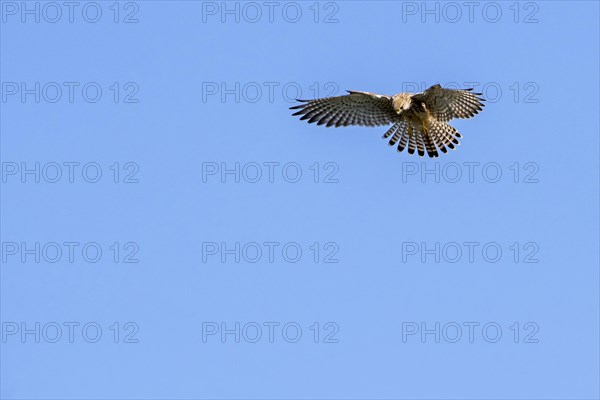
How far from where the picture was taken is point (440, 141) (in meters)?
24.2

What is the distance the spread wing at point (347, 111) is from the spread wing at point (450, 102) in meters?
0.89

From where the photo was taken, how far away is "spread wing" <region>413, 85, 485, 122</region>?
23.1 metres

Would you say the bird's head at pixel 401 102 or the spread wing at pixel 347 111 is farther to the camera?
the spread wing at pixel 347 111

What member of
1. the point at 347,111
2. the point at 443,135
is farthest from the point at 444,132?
the point at 347,111

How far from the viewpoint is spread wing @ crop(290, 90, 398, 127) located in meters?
24.2

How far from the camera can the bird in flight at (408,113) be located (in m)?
23.4

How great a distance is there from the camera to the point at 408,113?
2383 cm

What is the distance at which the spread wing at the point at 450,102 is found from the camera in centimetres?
2308

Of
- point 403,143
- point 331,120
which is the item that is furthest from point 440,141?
point 331,120

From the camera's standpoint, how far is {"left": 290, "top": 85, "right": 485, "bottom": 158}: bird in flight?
23422 mm

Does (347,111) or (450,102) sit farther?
(347,111)

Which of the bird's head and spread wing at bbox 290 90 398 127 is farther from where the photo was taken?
spread wing at bbox 290 90 398 127

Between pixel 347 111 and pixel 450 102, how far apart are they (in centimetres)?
230

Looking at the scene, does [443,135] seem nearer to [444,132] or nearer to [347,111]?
[444,132]
